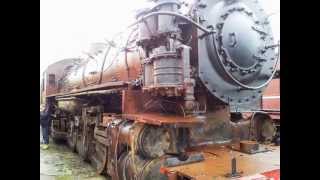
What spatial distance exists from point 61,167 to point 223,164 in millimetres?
809

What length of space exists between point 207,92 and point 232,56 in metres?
0.25

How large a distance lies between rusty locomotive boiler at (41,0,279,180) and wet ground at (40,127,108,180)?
5cm


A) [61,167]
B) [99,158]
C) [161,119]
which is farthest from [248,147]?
[61,167]

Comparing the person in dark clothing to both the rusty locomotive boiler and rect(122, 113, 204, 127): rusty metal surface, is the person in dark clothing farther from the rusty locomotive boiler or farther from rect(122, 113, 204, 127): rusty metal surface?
rect(122, 113, 204, 127): rusty metal surface

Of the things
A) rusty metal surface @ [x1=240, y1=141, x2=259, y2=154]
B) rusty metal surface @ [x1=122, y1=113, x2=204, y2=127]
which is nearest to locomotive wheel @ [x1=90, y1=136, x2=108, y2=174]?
rusty metal surface @ [x1=122, y1=113, x2=204, y2=127]

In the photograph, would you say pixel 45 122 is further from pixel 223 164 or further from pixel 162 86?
pixel 223 164

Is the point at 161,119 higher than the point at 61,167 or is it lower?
higher

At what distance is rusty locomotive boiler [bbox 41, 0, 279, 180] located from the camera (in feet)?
6.20

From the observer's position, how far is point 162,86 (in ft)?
6.14

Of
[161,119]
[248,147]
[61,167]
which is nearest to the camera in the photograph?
[161,119]

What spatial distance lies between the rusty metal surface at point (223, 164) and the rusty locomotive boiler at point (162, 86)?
48mm

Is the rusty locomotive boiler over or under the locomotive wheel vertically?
over

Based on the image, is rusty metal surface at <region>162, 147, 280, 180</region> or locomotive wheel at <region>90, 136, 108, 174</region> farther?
locomotive wheel at <region>90, 136, 108, 174</region>
